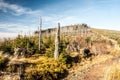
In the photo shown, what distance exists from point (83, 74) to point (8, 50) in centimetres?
1939

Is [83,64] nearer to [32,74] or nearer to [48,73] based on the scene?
[48,73]

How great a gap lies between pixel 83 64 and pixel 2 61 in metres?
11.7

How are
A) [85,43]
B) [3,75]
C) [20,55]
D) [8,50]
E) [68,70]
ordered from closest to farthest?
[3,75], [68,70], [20,55], [8,50], [85,43]

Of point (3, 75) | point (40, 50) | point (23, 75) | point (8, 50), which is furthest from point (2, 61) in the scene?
point (40, 50)

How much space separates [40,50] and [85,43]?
15.9 metres

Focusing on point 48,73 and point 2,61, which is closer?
point 48,73

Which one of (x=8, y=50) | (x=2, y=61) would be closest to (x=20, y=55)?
(x=8, y=50)

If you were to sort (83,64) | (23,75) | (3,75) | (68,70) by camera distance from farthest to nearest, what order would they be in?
(83,64) → (68,70) → (3,75) → (23,75)

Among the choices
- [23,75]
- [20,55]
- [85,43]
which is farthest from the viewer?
[85,43]

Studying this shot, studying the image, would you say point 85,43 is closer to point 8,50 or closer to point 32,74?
point 8,50

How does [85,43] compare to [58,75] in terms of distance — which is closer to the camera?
[58,75]

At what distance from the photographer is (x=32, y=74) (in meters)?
20.1

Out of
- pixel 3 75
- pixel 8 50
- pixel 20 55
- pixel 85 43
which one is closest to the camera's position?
pixel 3 75

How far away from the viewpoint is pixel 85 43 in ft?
163
